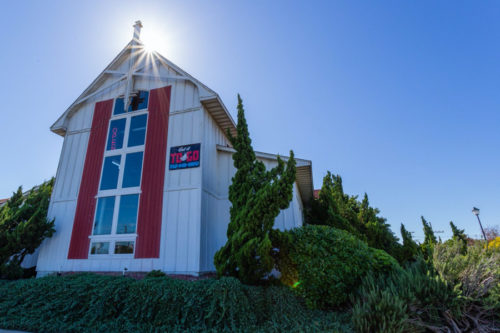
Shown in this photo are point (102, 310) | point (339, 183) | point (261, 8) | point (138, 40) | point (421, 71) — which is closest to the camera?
point (102, 310)

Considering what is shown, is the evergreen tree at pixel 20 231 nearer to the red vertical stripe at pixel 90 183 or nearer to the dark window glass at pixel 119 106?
the red vertical stripe at pixel 90 183

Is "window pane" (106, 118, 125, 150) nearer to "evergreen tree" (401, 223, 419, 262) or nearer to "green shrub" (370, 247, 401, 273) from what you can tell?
"green shrub" (370, 247, 401, 273)

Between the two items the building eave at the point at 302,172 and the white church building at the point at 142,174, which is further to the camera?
the building eave at the point at 302,172

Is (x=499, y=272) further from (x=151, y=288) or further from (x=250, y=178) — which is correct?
(x=151, y=288)

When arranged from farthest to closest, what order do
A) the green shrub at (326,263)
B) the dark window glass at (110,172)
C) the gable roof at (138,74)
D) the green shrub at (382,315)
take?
1. the gable roof at (138,74)
2. the dark window glass at (110,172)
3. the green shrub at (326,263)
4. the green shrub at (382,315)

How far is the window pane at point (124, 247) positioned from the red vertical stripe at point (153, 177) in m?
0.24

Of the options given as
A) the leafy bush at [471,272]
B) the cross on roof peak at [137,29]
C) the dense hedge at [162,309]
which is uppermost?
the cross on roof peak at [137,29]

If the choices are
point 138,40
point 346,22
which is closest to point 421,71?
point 346,22

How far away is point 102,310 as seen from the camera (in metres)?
4.53

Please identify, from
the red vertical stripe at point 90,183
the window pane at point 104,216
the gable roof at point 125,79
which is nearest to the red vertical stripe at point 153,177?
the gable roof at point 125,79

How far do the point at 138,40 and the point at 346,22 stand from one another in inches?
347

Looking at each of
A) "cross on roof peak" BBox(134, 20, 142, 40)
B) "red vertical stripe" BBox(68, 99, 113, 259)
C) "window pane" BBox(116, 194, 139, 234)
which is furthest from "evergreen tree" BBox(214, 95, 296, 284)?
"cross on roof peak" BBox(134, 20, 142, 40)

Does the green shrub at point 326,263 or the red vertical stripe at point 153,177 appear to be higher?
the red vertical stripe at point 153,177

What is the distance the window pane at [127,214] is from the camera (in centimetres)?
771
